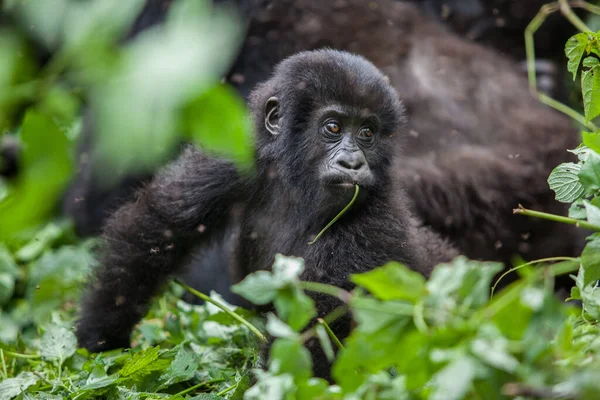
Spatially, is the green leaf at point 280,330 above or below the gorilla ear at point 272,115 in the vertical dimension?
above

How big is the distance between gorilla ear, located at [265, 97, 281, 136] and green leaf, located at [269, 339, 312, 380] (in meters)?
1.63

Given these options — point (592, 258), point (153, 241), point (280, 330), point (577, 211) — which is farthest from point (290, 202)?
point (280, 330)

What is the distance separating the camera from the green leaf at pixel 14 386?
7.61 feet

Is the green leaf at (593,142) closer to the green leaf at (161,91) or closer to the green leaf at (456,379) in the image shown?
the green leaf at (456,379)

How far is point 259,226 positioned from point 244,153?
2121mm

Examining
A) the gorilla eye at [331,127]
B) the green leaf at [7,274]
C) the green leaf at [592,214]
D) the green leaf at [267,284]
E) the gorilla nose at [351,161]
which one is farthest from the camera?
the green leaf at [7,274]

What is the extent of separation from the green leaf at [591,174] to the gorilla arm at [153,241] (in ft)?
4.49

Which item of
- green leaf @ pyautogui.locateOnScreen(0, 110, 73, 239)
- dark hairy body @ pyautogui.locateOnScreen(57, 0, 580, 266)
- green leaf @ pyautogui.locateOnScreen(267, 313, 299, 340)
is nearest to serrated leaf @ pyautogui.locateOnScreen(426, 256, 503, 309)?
green leaf @ pyautogui.locateOnScreen(267, 313, 299, 340)

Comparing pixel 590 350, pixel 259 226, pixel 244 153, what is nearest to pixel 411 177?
pixel 259 226

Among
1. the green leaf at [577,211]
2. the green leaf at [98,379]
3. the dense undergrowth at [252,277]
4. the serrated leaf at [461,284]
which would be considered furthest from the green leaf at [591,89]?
the green leaf at [98,379]

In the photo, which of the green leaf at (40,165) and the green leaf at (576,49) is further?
the green leaf at (576,49)

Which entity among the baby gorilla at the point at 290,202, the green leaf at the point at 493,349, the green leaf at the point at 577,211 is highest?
the green leaf at the point at 493,349

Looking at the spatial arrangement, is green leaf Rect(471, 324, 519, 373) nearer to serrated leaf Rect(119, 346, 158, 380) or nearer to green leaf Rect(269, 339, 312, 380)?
green leaf Rect(269, 339, 312, 380)

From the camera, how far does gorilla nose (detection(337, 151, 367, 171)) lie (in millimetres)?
2656
